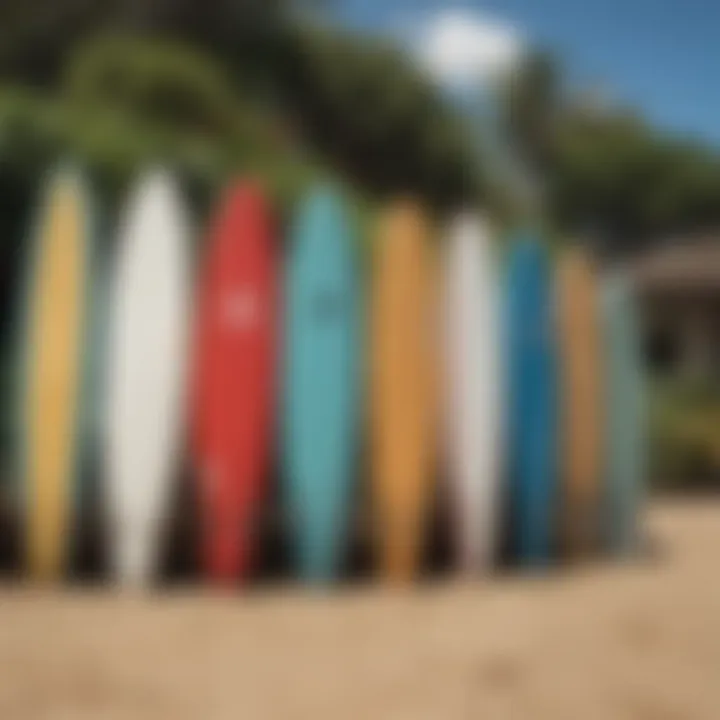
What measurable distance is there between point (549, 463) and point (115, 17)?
10.2 feet

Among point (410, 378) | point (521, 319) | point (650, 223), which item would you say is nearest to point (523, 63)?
point (521, 319)

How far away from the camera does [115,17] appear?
5051 millimetres

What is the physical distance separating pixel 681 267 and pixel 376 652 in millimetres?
4627

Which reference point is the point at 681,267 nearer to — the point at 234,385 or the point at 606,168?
the point at 606,168

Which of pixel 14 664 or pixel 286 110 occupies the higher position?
pixel 286 110

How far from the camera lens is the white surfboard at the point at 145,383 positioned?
266 centimetres

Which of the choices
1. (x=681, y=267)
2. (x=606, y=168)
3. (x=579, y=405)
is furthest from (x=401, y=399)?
(x=681, y=267)

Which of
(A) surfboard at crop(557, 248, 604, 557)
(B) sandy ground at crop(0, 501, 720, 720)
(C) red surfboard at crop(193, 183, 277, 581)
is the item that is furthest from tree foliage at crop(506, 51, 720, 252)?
(B) sandy ground at crop(0, 501, 720, 720)

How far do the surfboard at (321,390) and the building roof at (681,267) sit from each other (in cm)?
226

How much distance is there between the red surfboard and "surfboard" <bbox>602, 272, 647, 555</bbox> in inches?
38.0

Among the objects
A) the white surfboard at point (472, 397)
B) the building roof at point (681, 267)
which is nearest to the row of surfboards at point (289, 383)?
the white surfboard at point (472, 397)

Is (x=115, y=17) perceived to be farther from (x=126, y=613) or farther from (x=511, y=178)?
(x=126, y=613)

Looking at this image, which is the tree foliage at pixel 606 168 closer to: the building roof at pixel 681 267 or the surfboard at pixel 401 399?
the building roof at pixel 681 267

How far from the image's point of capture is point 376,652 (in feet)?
6.72
